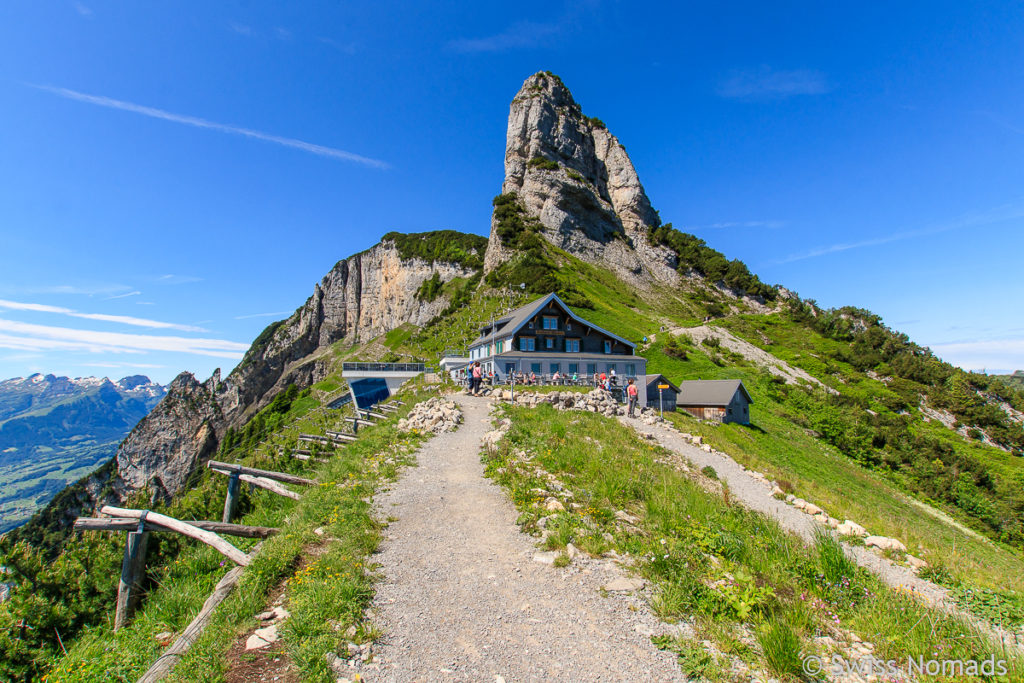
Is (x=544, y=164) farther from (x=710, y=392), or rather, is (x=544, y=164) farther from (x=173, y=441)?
(x=173, y=441)

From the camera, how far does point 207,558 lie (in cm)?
850

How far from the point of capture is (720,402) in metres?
40.6

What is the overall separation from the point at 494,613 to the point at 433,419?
48.6 feet

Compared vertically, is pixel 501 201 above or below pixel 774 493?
above

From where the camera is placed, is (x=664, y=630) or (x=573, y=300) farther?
(x=573, y=300)

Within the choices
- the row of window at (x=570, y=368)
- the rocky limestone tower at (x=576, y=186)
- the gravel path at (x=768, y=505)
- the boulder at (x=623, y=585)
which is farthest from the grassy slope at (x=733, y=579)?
the rocky limestone tower at (x=576, y=186)

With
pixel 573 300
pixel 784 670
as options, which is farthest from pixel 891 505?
pixel 573 300

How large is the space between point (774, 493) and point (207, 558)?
739 inches

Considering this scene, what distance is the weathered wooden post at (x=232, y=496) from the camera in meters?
11.7

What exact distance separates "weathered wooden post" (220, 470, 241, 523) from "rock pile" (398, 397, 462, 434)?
759 cm

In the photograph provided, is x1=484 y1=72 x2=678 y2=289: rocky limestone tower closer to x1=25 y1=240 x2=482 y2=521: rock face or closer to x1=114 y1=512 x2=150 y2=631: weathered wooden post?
x1=25 y1=240 x2=482 y2=521: rock face

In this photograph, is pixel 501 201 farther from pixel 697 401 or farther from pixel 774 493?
pixel 774 493

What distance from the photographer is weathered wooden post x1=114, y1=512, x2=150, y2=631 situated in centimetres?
804

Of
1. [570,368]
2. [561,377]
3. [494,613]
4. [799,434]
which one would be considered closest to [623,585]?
[494,613]
